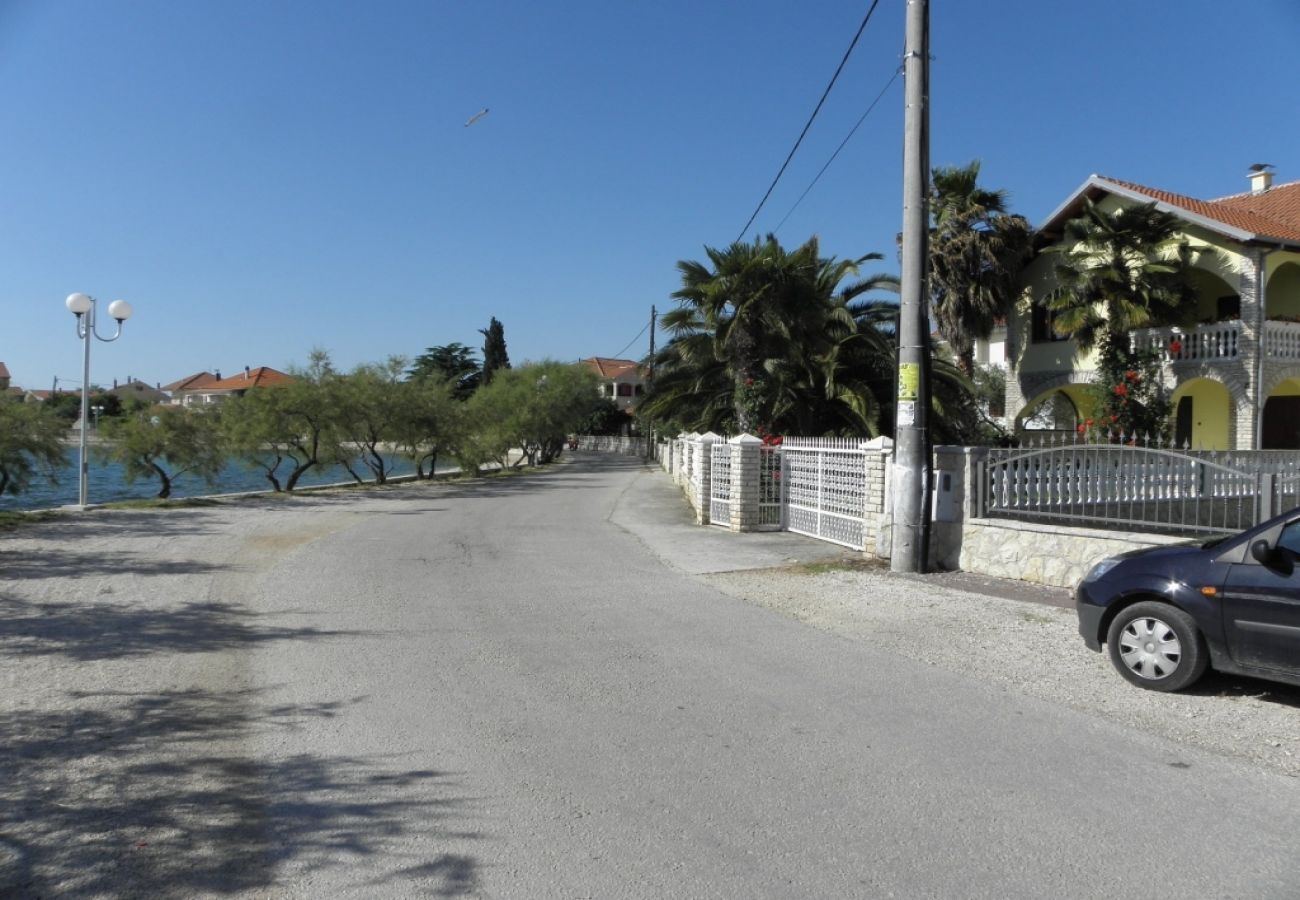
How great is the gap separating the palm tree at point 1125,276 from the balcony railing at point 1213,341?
0.43 metres

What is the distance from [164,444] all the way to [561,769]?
24.8 meters

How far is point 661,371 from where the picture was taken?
27.0 meters

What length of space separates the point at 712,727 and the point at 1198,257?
21.5 metres

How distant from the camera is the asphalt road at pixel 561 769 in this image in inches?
142

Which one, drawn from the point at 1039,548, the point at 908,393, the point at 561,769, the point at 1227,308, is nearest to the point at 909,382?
the point at 908,393

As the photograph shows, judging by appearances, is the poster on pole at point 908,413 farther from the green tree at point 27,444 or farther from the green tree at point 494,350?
the green tree at point 494,350

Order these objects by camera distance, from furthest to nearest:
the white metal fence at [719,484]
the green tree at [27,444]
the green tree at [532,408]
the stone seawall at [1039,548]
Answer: the green tree at [532,408], the green tree at [27,444], the white metal fence at [719,484], the stone seawall at [1039,548]

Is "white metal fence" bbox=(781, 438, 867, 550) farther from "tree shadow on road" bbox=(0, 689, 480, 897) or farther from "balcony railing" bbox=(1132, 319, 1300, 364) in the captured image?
"balcony railing" bbox=(1132, 319, 1300, 364)

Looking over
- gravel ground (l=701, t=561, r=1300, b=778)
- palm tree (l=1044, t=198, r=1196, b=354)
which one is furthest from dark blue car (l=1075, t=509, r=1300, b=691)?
palm tree (l=1044, t=198, r=1196, b=354)

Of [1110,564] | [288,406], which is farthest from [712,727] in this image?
[288,406]

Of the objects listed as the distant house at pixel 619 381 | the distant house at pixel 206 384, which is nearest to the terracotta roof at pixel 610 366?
the distant house at pixel 619 381

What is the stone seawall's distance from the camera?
370 inches

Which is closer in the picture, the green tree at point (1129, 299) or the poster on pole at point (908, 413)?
the poster on pole at point (908, 413)

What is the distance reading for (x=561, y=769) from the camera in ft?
15.3
